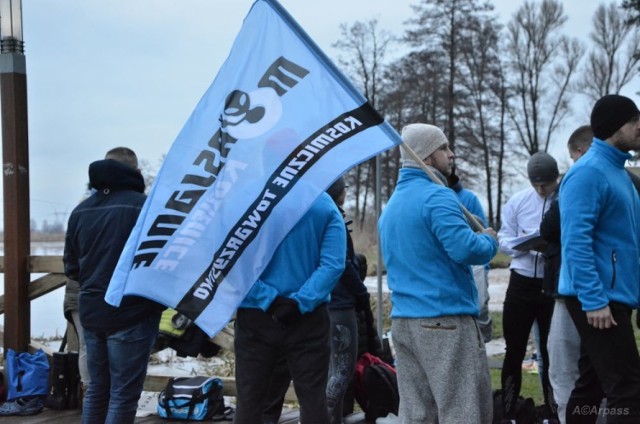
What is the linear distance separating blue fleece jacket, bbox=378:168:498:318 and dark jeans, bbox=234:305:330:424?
0.46m

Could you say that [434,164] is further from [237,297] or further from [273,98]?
[237,297]

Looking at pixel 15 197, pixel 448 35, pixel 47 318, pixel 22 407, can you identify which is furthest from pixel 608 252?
pixel 448 35

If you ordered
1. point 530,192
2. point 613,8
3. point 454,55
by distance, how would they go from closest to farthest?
point 530,192 < point 454,55 < point 613,8

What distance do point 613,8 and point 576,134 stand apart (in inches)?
1667

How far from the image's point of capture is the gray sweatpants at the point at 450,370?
3.83 meters

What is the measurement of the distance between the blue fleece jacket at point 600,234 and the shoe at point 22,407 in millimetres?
4500

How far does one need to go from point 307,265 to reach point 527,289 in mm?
2153

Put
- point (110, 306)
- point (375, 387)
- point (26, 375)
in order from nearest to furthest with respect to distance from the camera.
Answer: point (110, 306) < point (375, 387) < point (26, 375)

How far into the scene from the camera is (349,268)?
209 inches

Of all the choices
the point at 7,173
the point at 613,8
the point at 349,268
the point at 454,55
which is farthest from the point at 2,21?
the point at 613,8

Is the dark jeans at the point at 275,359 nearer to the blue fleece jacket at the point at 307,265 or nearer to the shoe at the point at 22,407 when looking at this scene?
the blue fleece jacket at the point at 307,265

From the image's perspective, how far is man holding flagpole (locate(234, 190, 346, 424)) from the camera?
13.3ft

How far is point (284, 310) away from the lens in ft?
13.1

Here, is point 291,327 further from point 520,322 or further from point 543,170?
point 543,170
